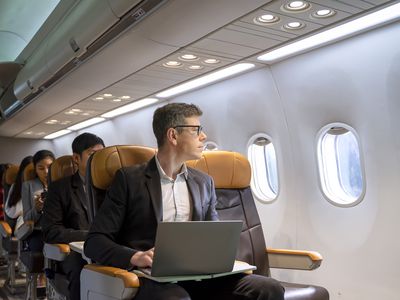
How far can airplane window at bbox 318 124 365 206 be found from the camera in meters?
4.46

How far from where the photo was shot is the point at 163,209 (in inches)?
106

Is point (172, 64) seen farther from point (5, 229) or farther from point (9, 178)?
point (9, 178)

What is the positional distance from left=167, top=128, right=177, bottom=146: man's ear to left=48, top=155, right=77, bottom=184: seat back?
172 cm


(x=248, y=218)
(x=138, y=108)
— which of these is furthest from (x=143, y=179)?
(x=138, y=108)

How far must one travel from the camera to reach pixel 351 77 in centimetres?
401

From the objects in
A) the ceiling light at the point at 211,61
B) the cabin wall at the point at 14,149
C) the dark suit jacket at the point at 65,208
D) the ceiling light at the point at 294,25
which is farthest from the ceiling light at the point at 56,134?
the ceiling light at the point at 294,25

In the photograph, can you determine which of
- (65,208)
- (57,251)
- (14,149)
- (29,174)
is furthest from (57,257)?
(14,149)

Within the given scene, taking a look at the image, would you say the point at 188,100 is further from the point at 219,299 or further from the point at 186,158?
the point at 219,299

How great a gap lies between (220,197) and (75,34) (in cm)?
207

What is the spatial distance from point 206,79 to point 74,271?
3.00 m

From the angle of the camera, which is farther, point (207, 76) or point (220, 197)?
point (207, 76)

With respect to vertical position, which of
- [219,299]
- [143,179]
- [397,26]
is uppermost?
[397,26]

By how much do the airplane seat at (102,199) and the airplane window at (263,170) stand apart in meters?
2.74

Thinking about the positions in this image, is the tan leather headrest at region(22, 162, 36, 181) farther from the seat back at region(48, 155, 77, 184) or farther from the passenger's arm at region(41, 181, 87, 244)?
the passenger's arm at region(41, 181, 87, 244)
